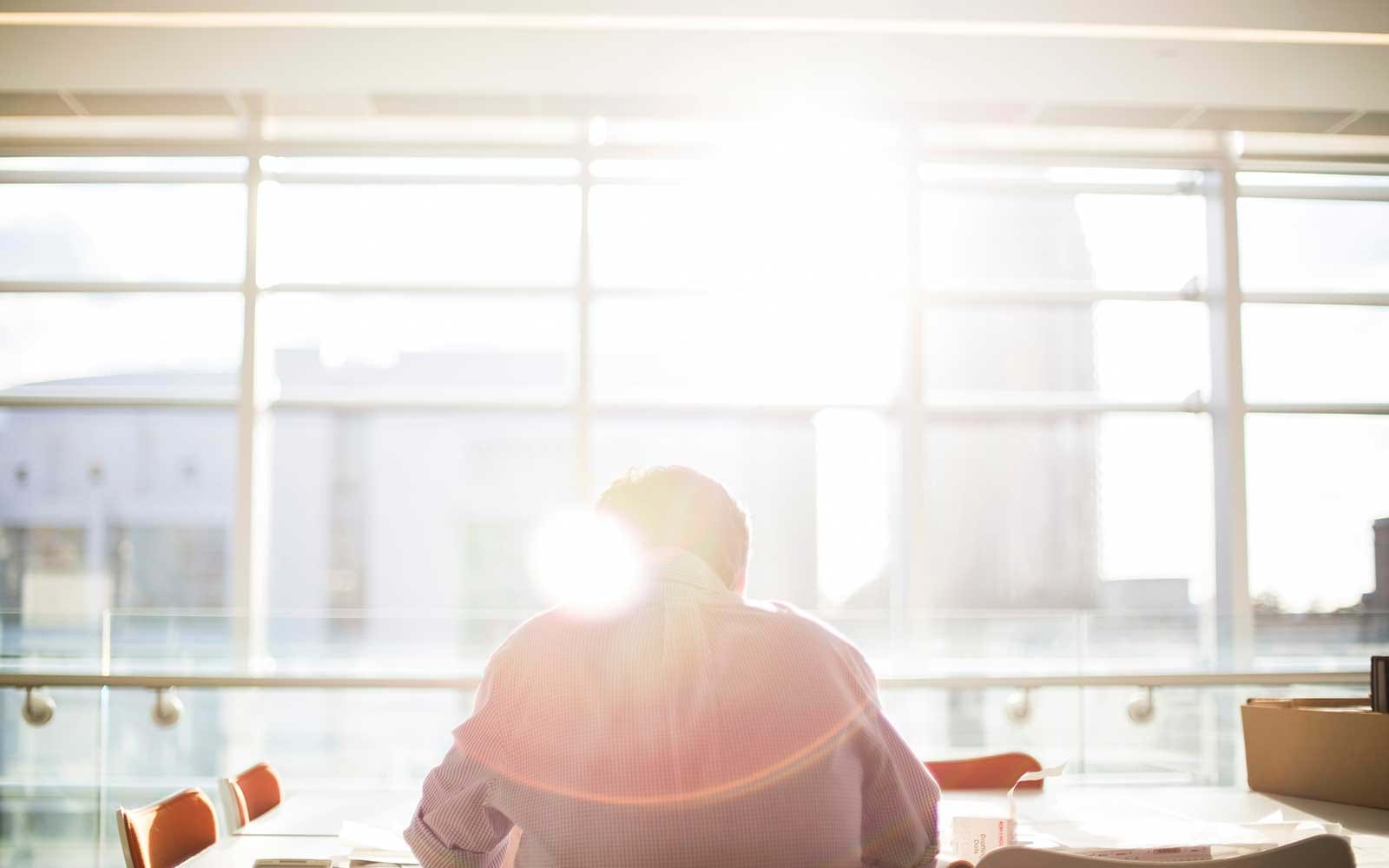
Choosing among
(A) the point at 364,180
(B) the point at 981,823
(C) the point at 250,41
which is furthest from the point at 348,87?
(B) the point at 981,823

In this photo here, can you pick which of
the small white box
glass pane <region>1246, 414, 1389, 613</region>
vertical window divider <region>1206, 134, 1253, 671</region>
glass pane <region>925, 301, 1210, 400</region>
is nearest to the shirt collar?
the small white box

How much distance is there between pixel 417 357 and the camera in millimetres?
6211

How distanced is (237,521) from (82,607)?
3.08ft

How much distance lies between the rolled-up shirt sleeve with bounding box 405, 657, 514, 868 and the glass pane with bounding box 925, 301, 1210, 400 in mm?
4996

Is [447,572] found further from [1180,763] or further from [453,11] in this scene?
[1180,763]

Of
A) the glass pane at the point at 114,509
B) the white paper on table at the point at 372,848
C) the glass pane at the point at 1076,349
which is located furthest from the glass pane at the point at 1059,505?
the white paper on table at the point at 372,848

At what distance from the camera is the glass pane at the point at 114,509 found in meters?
6.04

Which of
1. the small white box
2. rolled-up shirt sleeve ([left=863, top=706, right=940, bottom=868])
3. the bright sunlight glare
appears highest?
the bright sunlight glare

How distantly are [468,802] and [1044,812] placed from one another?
4.57 feet

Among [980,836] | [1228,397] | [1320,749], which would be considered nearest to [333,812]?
[980,836]

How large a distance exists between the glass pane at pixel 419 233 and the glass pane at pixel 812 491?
114 cm

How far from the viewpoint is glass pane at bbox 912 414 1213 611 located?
20.5 ft

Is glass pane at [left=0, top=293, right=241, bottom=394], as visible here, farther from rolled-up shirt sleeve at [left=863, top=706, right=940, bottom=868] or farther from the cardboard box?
rolled-up shirt sleeve at [left=863, top=706, right=940, bottom=868]

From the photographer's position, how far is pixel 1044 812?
96.1 inches
